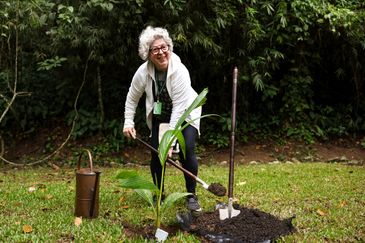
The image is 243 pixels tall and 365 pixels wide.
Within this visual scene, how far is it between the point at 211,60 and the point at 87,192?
4960mm

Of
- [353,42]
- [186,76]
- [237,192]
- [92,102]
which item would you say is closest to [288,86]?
[353,42]

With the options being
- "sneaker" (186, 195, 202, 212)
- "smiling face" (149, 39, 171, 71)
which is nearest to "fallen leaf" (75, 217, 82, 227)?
"sneaker" (186, 195, 202, 212)

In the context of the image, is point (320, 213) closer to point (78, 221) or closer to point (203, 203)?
point (203, 203)

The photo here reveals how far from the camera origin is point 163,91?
13.3ft

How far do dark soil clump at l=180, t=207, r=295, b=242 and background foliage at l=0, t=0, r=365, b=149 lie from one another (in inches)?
160

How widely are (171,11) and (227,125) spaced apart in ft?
8.33

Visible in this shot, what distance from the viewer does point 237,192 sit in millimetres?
4859

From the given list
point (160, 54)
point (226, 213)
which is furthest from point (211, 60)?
point (226, 213)

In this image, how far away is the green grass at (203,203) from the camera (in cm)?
328

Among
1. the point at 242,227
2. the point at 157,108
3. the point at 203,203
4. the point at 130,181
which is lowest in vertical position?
the point at 203,203

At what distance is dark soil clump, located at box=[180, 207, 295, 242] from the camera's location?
3.12 m

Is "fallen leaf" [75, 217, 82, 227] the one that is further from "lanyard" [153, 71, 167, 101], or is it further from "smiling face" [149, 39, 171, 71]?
"smiling face" [149, 39, 171, 71]

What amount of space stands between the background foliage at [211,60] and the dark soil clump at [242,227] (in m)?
4.07

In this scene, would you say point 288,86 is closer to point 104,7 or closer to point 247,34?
point 247,34
